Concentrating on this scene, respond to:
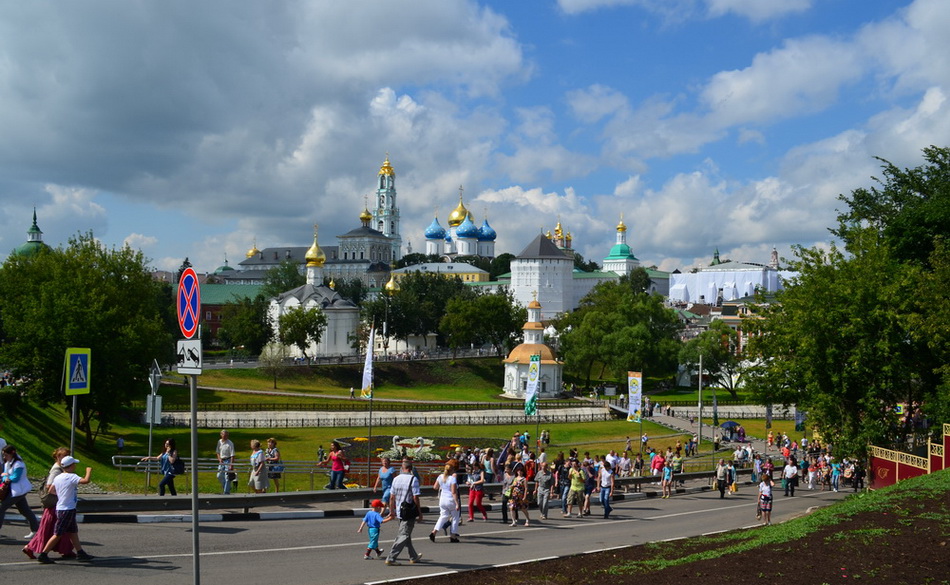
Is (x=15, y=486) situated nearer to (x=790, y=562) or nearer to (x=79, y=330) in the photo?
(x=790, y=562)

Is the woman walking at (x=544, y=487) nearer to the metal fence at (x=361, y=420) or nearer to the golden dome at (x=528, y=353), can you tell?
the metal fence at (x=361, y=420)

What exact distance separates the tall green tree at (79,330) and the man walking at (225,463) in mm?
22203

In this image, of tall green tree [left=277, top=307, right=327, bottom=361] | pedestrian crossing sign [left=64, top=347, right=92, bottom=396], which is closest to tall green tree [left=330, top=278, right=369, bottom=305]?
tall green tree [left=277, top=307, right=327, bottom=361]

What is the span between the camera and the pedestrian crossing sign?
59.0ft

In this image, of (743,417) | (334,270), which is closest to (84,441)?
(743,417)

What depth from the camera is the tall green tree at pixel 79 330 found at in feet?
139

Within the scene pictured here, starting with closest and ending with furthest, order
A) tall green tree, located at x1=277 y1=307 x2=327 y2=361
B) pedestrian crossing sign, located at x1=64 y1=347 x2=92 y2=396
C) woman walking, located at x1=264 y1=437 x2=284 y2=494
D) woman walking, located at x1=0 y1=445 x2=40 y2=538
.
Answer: woman walking, located at x1=0 y1=445 x2=40 y2=538, pedestrian crossing sign, located at x1=64 y1=347 x2=92 y2=396, woman walking, located at x1=264 y1=437 x2=284 y2=494, tall green tree, located at x1=277 y1=307 x2=327 y2=361

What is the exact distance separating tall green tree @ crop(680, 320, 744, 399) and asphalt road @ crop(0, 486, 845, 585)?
6264 centimetres

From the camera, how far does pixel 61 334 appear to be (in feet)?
141

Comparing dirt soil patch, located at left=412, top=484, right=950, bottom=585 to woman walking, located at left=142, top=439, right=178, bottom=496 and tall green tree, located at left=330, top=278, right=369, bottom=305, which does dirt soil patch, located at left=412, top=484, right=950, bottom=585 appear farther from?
tall green tree, located at left=330, top=278, right=369, bottom=305

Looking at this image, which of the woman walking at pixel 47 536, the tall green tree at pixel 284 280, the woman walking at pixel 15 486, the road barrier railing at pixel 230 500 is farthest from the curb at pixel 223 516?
the tall green tree at pixel 284 280

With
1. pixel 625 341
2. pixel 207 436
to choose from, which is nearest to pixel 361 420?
pixel 207 436

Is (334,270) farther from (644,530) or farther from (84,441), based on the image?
(644,530)

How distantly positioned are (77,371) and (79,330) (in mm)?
27601
